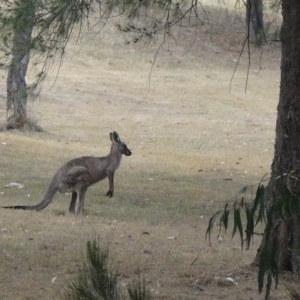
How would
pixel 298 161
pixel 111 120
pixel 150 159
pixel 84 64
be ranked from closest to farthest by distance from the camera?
pixel 298 161, pixel 150 159, pixel 111 120, pixel 84 64

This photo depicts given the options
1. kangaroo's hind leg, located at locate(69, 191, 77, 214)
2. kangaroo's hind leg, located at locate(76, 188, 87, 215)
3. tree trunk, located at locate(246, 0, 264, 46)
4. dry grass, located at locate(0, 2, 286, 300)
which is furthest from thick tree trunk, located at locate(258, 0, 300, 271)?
kangaroo's hind leg, located at locate(69, 191, 77, 214)

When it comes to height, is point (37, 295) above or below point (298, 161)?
below

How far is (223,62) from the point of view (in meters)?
32.9

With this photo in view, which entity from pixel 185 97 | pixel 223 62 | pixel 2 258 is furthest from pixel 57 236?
pixel 223 62

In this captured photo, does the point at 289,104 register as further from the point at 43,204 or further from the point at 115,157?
the point at 115,157

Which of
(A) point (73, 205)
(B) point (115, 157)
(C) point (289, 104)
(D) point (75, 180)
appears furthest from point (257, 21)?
(B) point (115, 157)

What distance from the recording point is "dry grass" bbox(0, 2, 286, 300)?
7273 mm

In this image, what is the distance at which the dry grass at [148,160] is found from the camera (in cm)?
727

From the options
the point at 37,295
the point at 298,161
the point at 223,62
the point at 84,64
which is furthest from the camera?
the point at 223,62

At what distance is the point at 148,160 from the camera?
1620cm

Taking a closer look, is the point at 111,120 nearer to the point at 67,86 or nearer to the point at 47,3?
the point at 67,86

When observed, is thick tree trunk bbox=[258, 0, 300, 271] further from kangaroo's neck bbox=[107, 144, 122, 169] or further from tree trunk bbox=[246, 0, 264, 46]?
kangaroo's neck bbox=[107, 144, 122, 169]

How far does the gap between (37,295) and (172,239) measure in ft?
8.90

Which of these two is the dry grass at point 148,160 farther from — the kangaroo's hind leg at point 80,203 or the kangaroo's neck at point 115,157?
the kangaroo's neck at point 115,157
